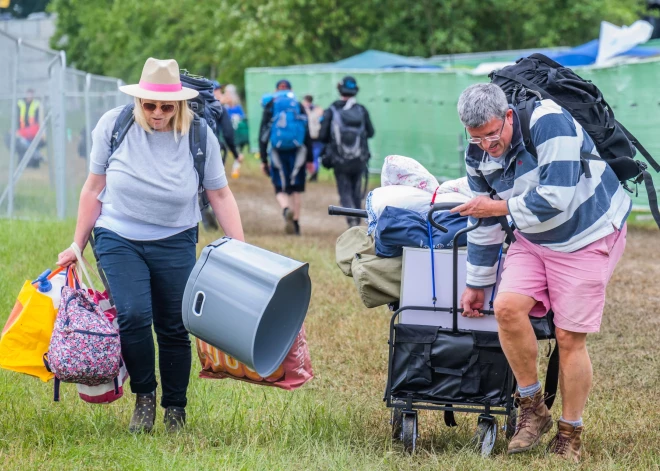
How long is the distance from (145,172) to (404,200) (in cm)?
118

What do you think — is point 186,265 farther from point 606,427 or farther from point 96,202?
point 606,427

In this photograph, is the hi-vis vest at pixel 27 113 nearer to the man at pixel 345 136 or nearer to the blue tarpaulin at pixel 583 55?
the man at pixel 345 136

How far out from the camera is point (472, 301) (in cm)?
452

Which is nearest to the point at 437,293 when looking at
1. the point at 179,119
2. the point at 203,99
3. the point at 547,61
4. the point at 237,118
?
the point at 547,61

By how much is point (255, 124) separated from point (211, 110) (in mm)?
21314

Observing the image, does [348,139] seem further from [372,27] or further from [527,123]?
[372,27]

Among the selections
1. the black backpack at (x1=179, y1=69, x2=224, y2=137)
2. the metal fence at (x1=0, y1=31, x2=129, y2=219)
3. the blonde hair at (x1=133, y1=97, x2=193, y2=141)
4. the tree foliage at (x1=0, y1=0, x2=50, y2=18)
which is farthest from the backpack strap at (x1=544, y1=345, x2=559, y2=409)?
the tree foliage at (x1=0, y1=0, x2=50, y2=18)

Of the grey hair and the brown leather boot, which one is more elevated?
the grey hair

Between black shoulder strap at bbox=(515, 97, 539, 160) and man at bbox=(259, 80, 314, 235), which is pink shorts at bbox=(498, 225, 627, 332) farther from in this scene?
man at bbox=(259, 80, 314, 235)

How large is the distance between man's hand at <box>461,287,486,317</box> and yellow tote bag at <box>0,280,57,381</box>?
1.80 metres

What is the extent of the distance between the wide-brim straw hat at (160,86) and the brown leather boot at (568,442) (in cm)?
218

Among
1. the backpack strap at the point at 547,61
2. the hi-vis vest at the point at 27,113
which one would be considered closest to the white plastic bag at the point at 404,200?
the backpack strap at the point at 547,61

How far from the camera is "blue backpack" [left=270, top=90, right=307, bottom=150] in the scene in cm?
1252

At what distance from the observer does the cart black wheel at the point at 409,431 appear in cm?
455
